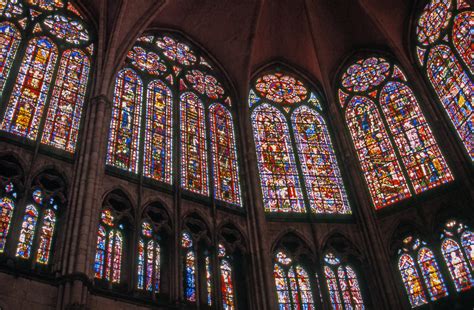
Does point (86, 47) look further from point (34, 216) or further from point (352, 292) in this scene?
point (352, 292)

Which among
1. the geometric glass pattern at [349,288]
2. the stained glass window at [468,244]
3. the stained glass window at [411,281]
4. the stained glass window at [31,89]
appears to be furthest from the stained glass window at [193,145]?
the stained glass window at [468,244]

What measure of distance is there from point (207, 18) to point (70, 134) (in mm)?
7359

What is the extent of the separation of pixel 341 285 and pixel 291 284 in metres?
1.35

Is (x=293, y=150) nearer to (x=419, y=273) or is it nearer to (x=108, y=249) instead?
(x=419, y=273)

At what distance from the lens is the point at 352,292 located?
15938mm

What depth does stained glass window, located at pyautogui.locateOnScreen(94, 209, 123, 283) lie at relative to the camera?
13.4 meters

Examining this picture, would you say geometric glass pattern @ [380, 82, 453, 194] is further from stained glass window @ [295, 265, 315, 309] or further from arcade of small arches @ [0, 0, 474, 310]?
stained glass window @ [295, 265, 315, 309]

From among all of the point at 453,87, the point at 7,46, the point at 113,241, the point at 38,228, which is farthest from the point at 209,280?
the point at 453,87

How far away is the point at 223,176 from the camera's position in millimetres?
17531

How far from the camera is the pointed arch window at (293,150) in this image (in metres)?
17.9

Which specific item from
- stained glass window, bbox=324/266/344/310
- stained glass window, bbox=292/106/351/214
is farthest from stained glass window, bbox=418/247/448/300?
stained glass window, bbox=292/106/351/214

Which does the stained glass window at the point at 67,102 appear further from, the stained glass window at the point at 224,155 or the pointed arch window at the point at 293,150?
the pointed arch window at the point at 293,150

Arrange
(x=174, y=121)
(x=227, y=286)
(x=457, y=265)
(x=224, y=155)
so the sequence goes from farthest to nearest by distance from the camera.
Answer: (x=224, y=155) < (x=174, y=121) < (x=457, y=265) < (x=227, y=286)

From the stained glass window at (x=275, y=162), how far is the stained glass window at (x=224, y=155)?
86cm
